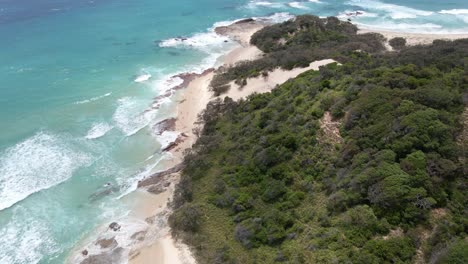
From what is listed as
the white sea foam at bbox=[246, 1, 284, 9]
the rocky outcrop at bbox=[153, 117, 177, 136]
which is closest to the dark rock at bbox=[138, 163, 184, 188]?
the rocky outcrop at bbox=[153, 117, 177, 136]

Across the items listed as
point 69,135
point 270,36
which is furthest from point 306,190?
point 270,36

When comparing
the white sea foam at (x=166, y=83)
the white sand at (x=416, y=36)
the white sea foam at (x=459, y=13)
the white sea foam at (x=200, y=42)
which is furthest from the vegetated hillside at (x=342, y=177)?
the white sea foam at (x=459, y=13)

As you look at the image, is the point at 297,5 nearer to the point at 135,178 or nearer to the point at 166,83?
the point at 166,83

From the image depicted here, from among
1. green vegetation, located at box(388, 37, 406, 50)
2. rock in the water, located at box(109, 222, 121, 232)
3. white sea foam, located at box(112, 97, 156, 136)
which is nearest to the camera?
rock in the water, located at box(109, 222, 121, 232)

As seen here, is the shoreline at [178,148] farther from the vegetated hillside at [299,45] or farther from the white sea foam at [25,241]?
the white sea foam at [25,241]

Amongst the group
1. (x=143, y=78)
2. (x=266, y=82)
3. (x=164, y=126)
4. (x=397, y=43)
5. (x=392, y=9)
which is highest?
(x=392, y=9)

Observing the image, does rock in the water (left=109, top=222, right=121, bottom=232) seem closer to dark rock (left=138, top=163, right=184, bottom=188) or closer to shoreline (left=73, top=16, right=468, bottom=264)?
shoreline (left=73, top=16, right=468, bottom=264)

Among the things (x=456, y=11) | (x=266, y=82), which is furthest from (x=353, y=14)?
(x=266, y=82)
